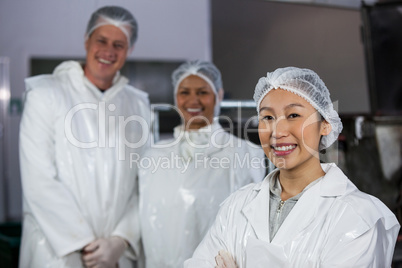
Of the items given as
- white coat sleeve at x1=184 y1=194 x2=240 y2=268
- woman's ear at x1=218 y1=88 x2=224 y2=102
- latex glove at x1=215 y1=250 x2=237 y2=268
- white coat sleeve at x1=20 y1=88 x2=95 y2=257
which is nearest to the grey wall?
woman's ear at x1=218 y1=88 x2=224 y2=102

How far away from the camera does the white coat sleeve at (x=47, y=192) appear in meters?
1.74

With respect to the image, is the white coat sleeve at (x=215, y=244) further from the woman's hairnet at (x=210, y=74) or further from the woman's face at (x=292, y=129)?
the woman's hairnet at (x=210, y=74)

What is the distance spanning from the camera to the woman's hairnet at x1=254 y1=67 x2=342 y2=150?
3.75ft

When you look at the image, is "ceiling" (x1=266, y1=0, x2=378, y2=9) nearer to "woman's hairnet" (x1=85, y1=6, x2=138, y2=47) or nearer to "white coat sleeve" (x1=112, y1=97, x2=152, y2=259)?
"woman's hairnet" (x1=85, y1=6, x2=138, y2=47)

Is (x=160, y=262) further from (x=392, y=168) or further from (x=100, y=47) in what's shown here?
(x=392, y=168)

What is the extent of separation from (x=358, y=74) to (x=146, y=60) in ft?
3.72

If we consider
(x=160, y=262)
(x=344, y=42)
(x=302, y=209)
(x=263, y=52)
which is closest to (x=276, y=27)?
(x=263, y=52)

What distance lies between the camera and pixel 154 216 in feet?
6.02

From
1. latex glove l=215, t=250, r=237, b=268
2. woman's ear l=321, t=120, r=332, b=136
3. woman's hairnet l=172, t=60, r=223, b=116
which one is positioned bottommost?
latex glove l=215, t=250, r=237, b=268

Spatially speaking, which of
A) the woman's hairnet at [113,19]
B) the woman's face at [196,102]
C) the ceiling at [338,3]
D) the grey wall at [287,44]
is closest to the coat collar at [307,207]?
the grey wall at [287,44]

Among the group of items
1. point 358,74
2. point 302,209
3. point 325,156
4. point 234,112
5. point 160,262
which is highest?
point 358,74

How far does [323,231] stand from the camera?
109 centimetres

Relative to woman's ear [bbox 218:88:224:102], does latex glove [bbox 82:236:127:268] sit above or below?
below

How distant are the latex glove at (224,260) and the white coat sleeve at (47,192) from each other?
72 cm
